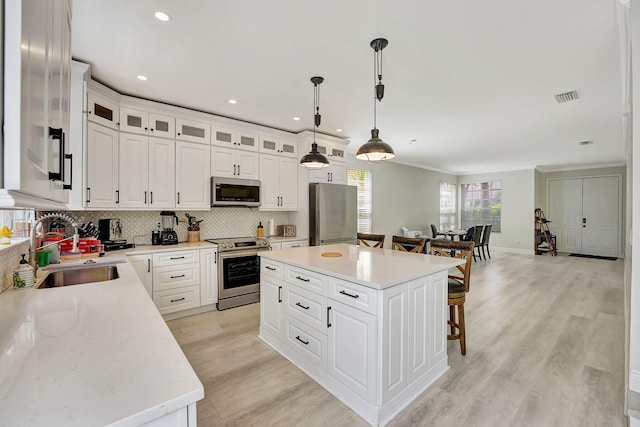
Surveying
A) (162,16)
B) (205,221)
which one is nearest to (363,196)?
(205,221)

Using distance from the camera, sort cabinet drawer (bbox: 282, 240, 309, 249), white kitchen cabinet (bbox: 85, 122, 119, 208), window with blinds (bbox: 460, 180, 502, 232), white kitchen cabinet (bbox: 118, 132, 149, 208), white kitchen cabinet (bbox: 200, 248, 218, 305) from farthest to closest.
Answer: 1. window with blinds (bbox: 460, 180, 502, 232)
2. cabinet drawer (bbox: 282, 240, 309, 249)
3. white kitchen cabinet (bbox: 200, 248, 218, 305)
4. white kitchen cabinet (bbox: 118, 132, 149, 208)
5. white kitchen cabinet (bbox: 85, 122, 119, 208)

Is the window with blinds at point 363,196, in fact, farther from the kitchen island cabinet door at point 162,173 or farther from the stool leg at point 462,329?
the stool leg at point 462,329

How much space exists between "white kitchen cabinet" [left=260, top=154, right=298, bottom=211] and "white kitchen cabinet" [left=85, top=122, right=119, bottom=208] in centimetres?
186

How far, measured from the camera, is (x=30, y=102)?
57 cm

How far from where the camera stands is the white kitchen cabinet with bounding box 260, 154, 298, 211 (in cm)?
450

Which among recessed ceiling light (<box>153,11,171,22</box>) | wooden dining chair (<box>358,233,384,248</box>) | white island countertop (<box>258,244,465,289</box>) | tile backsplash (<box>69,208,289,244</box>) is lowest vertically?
white island countertop (<box>258,244,465,289</box>)

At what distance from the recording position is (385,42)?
2.27 meters

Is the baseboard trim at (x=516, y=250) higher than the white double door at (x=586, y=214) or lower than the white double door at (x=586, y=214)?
lower

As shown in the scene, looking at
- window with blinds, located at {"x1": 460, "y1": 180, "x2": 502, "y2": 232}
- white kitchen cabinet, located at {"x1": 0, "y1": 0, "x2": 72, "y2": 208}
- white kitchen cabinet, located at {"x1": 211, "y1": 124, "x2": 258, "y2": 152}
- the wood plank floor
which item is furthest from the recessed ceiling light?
window with blinds, located at {"x1": 460, "y1": 180, "x2": 502, "y2": 232}

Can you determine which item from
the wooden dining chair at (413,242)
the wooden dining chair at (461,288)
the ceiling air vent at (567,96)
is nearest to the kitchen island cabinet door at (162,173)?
the wooden dining chair at (413,242)

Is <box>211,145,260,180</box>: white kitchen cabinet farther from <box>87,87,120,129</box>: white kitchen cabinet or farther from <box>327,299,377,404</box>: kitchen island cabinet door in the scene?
<box>327,299,377,404</box>: kitchen island cabinet door

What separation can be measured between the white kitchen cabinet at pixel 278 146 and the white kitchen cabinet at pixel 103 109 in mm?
1843

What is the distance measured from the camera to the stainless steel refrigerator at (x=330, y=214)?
15.0 feet

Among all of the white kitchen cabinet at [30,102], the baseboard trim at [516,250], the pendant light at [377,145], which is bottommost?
the baseboard trim at [516,250]
